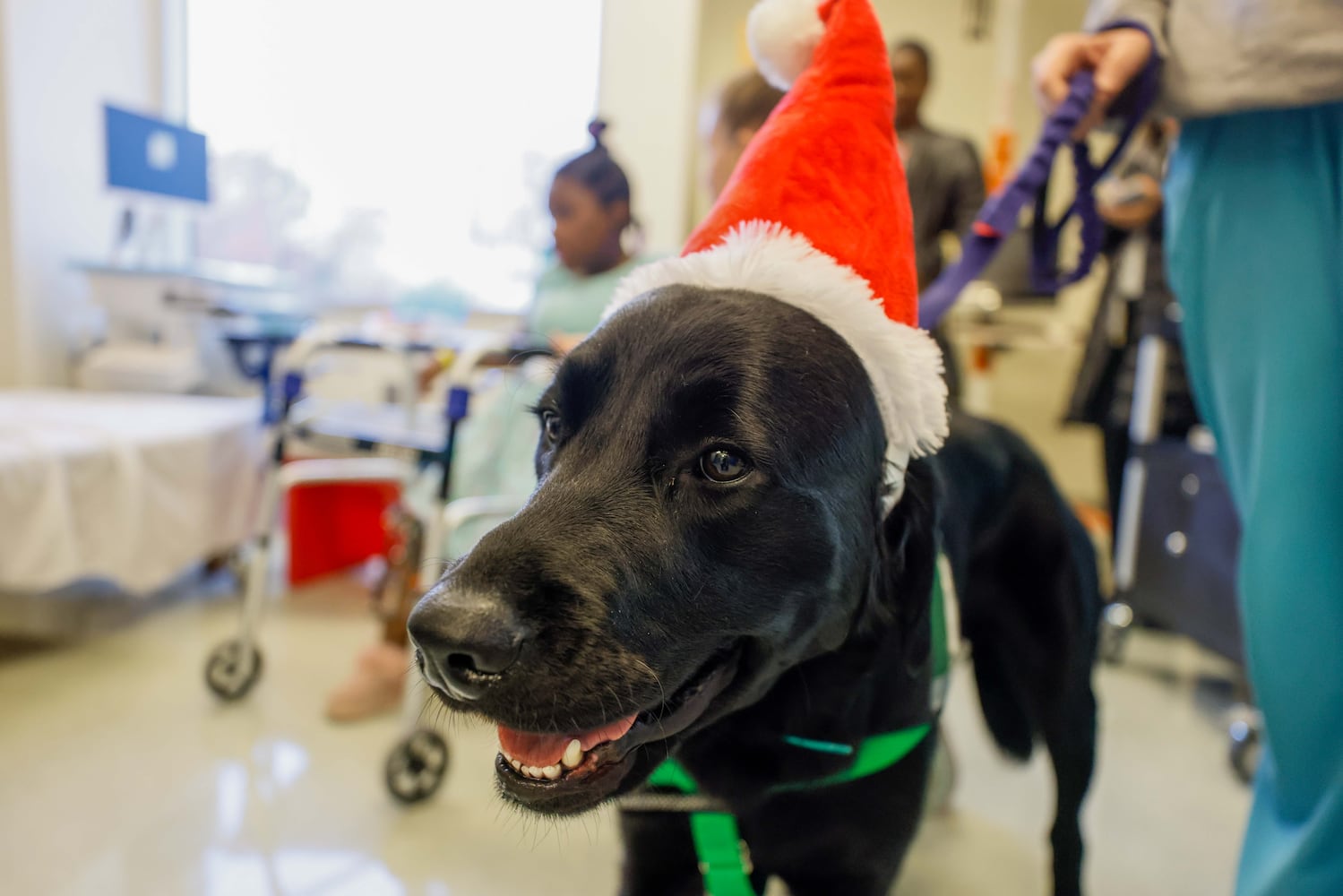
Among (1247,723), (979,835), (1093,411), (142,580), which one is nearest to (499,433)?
(142,580)

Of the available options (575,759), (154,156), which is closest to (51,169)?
(154,156)

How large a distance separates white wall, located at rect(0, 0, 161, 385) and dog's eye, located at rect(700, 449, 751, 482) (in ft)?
9.94

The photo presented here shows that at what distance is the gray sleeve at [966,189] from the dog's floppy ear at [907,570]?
6.72 feet

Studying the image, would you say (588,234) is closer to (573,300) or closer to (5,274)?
(573,300)

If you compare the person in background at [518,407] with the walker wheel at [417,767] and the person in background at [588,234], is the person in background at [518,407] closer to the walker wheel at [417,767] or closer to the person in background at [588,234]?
the person in background at [588,234]

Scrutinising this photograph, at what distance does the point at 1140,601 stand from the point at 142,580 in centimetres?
262

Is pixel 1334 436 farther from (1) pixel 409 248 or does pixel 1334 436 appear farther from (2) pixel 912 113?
(1) pixel 409 248

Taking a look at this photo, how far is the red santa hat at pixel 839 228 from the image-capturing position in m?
0.70

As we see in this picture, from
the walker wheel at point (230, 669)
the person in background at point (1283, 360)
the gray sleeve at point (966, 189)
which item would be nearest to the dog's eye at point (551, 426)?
the person in background at point (1283, 360)

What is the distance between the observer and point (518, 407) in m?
1.80

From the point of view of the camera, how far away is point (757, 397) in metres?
0.63

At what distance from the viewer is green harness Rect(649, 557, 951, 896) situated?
2.48ft

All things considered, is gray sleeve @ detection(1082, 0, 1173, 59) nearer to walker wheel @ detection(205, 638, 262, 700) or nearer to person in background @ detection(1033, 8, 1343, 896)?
person in background @ detection(1033, 8, 1343, 896)

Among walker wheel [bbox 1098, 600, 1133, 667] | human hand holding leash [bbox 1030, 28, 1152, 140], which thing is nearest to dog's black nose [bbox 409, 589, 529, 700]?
human hand holding leash [bbox 1030, 28, 1152, 140]
